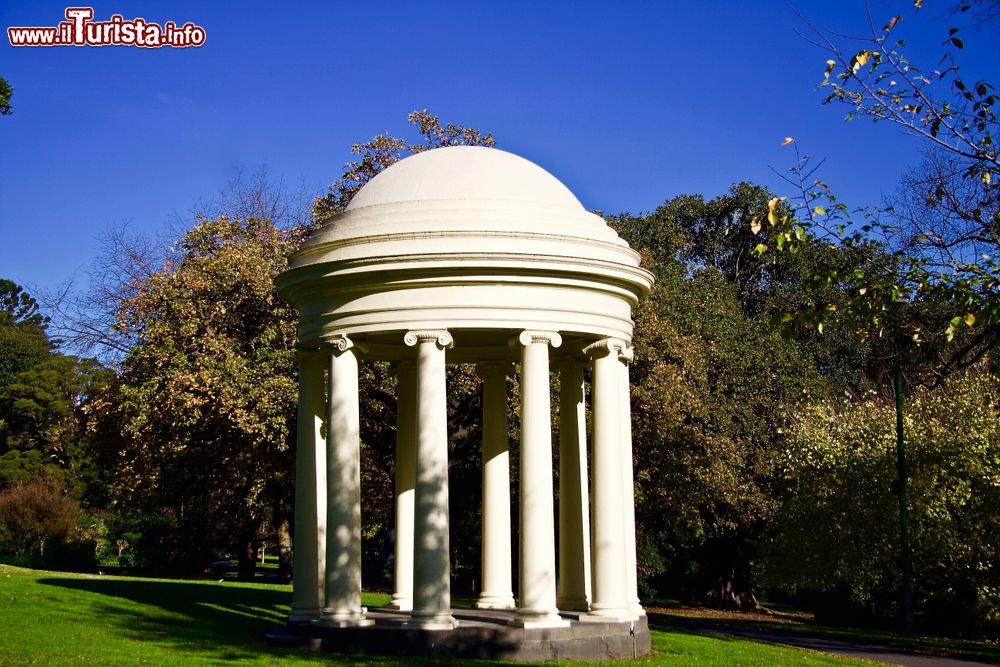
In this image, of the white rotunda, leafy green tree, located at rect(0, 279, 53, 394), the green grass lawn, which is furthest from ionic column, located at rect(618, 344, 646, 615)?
leafy green tree, located at rect(0, 279, 53, 394)

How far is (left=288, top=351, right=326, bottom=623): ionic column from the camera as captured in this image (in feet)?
83.5

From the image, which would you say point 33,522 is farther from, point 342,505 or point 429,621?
point 429,621

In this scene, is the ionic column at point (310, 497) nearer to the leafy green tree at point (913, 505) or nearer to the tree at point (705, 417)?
the tree at point (705, 417)

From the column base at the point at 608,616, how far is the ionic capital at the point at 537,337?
625 centimetres

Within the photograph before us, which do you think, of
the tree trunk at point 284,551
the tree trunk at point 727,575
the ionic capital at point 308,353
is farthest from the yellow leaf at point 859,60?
the tree trunk at point 727,575

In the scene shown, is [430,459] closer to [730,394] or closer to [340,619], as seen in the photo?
[340,619]

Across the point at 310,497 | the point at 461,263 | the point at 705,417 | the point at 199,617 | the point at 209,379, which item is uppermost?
the point at 461,263

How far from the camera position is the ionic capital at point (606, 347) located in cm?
2542

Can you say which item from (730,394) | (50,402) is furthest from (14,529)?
(730,394)

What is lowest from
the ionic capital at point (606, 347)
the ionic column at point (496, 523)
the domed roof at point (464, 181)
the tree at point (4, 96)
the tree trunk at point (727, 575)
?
the tree trunk at point (727, 575)

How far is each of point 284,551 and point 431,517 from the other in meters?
30.2

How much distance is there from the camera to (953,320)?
1653cm

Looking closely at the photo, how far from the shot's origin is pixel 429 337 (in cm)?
2347

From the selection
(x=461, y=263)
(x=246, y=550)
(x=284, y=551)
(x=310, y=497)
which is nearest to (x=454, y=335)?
(x=461, y=263)
